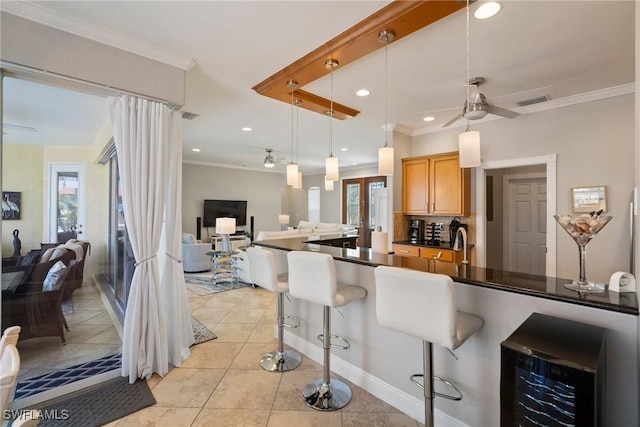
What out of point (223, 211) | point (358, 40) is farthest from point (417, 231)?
point (223, 211)

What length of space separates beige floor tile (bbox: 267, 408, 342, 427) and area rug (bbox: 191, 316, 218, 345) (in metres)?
1.43

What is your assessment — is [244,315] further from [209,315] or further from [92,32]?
[92,32]

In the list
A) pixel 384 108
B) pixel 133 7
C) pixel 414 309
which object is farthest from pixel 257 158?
pixel 414 309

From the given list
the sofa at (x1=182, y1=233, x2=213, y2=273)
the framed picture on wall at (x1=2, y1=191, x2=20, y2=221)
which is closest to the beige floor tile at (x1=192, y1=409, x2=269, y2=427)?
the framed picture on wall at (x1=2, y1=191, x2=20, y2=221)

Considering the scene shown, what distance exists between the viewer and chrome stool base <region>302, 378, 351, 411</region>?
2072mm

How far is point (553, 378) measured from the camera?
102cm

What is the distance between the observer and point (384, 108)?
3660mm

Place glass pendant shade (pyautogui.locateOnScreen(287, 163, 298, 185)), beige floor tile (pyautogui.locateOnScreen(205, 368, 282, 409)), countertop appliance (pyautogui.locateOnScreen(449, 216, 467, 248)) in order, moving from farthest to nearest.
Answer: countertop appliance (pyautogui.locateOnScreen(449, 216, 467, 248)), glass pendant shade (pyautogui.locateOnScreen(287, 163, 298, 185)), beige floor tile (pyautogui.locateOnScreen(205, 368, 282, 409))

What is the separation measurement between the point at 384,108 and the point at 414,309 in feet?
9.49

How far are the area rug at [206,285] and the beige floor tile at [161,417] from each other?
2.87 meters

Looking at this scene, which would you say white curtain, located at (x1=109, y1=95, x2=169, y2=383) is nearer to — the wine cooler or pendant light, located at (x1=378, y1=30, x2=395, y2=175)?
pendant light, located at (x1=378, y1=30, x2=395, y2=175)

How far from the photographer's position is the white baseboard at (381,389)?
1.87 metres

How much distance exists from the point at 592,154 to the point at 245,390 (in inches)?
168

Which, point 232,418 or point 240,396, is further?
point 240,396
